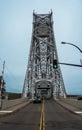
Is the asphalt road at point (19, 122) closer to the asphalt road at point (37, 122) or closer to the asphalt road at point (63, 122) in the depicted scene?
the asphalt road at point (37, 122)

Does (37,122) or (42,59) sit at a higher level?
(42,59)

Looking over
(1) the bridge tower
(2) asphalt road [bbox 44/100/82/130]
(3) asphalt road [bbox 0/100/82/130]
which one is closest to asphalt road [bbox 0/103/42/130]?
(3) asphalt road [bbox 0/100/82/130]

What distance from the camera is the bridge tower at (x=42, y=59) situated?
423 ft

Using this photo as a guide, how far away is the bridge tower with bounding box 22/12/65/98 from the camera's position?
12900cm

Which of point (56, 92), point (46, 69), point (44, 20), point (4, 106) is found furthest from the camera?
point (46, 69)

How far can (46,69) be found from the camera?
14388 cm

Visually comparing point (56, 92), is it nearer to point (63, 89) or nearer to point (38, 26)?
point (63, 89)

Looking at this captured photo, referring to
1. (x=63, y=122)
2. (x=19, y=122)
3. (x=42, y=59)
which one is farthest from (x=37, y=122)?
(x=42, y=59)

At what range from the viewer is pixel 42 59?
140m

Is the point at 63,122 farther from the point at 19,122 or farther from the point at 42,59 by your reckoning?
the point at 42,59

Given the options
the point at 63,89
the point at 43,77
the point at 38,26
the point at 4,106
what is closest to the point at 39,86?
the point at 43,77

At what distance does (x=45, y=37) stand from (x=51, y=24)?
265 inches

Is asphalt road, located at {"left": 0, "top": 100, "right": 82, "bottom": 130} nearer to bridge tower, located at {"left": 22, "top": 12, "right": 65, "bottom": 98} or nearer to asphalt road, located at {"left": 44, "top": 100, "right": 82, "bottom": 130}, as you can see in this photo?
asphalt road, located at {"left": 44, "top": 100, "right": 82, "bottom": 130}

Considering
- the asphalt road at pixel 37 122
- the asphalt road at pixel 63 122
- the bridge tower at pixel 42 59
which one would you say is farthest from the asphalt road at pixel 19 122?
the bridge tower at pixel 42 59
